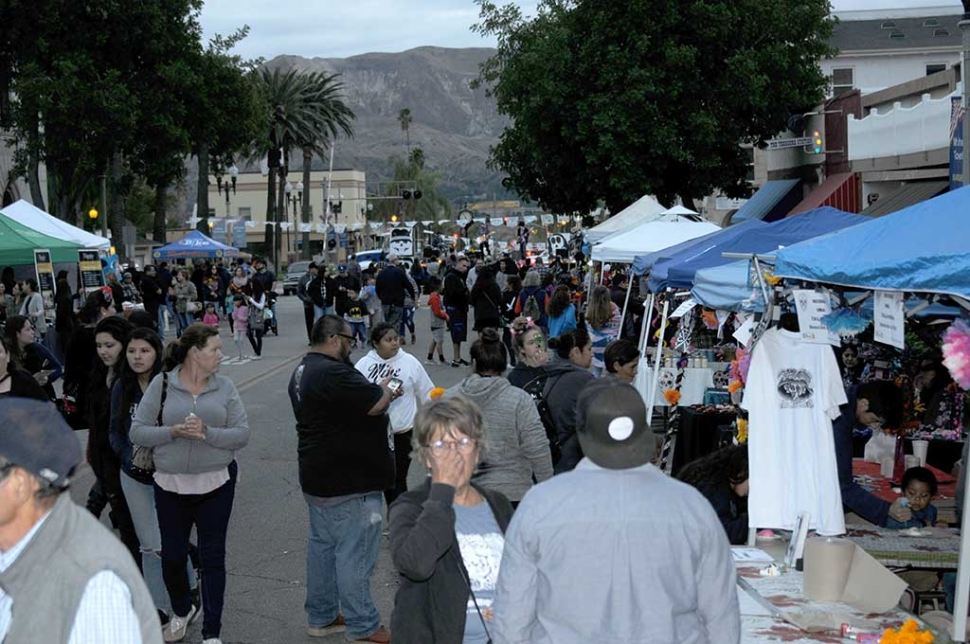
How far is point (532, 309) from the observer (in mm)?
21562

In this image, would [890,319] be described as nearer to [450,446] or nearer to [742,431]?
[742,431]

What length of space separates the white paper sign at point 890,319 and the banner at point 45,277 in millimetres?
20626

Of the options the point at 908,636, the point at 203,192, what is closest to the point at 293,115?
the point at 203,192

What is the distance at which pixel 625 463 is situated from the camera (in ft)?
12.4

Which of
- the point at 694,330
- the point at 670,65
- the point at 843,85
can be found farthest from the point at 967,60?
the point at 843,85

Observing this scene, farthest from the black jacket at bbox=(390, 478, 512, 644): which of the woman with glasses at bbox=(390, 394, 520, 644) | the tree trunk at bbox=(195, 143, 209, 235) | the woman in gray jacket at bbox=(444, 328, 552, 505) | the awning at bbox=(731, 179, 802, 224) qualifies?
the tree trunk at bbox=(195, 143, 209, 235)

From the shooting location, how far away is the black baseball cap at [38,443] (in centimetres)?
319

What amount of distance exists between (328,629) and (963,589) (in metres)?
3.75

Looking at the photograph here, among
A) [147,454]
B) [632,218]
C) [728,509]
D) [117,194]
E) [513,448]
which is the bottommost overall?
[728,509]

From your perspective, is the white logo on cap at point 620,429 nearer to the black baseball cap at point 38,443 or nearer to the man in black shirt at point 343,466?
the black baseball cap at point 38,443

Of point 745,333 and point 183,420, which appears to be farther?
point 745,333

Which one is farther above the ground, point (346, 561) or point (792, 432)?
point (792, 432)

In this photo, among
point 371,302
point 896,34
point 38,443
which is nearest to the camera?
point 38,443

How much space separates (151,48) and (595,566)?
1539 inches
